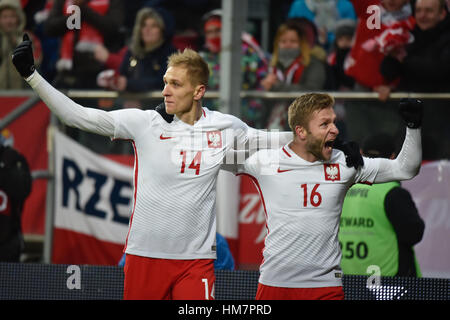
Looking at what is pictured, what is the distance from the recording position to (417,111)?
4875 mm

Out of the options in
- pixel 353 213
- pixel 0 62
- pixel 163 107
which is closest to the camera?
pixel 163 107

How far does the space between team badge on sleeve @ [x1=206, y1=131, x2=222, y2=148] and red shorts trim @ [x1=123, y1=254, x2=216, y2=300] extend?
69 cm

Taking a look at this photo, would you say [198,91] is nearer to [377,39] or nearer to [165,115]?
[165,115]

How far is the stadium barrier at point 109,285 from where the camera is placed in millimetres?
5867

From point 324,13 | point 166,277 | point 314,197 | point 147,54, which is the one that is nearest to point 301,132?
point 314,197

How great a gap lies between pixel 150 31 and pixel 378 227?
130 inches

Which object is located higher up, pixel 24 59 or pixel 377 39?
pixel 377 39

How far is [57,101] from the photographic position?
470 centimetres

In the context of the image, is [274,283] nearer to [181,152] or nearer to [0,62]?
[181,152]

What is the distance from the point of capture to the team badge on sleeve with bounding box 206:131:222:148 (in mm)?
5031

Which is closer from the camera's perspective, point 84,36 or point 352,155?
point 352,155

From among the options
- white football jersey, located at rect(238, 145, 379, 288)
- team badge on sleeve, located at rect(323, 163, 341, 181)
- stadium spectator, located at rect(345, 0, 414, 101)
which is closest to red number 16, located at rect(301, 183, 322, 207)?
white football jersey, located at rect(238, 145, 379, 288)
